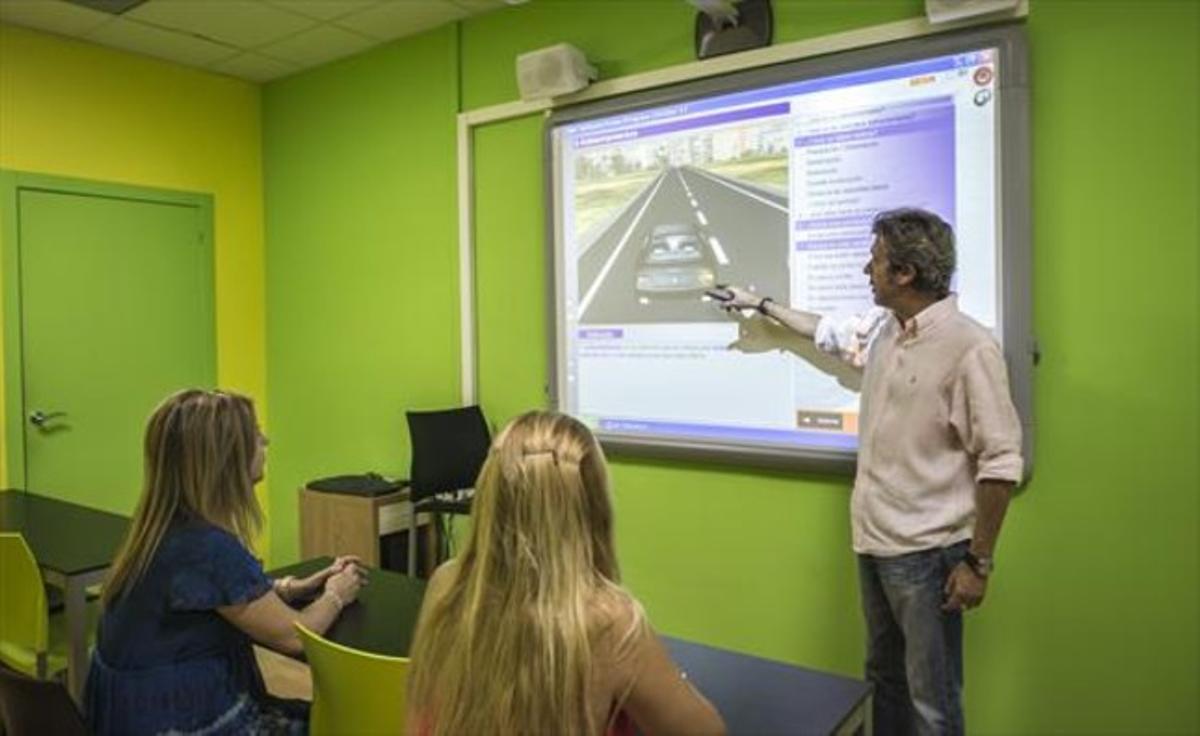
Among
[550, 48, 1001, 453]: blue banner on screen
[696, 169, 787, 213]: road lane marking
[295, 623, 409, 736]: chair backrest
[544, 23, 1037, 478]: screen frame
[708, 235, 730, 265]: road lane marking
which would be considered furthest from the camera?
[708, 235, 730, 265]: road lane marking

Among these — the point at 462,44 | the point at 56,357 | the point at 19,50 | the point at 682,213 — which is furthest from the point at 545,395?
the point at 19,50

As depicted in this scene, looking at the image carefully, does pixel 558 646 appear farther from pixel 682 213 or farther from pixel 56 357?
pixel 56 357

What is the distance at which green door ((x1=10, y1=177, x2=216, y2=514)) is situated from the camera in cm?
395

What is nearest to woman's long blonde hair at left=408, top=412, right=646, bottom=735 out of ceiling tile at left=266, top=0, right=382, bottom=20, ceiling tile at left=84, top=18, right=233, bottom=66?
ceiling tile at left=266, top=0, right=382, bottom=20

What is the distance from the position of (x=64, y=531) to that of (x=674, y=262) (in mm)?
2242

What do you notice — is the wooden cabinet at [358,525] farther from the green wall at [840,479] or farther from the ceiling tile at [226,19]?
the ceiling tile at [226,19]

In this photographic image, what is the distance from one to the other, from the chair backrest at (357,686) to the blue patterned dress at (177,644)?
9.6 inches

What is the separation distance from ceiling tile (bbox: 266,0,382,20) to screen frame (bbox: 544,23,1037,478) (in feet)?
3.78

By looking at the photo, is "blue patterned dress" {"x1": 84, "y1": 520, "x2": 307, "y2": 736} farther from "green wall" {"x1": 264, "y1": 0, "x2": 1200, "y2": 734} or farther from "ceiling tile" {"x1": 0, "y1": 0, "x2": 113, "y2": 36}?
"ceiling tile" {"x1": 0, "y1": 0, "x2": 113, "y2": 36}

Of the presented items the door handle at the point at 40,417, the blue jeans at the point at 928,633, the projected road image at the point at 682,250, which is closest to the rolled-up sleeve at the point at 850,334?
the projected road image at the point at 682,250

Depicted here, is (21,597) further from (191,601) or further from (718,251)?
(718,251)

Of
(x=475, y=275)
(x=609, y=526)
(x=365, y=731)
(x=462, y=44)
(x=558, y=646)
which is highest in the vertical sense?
(x=462, y=44)

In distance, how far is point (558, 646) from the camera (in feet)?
3.43

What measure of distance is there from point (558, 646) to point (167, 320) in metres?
4.06
